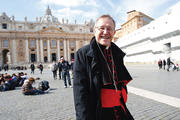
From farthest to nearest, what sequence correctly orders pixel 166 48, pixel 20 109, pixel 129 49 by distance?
pixel 129 49 → pixel 166 48 → pixel 20 109

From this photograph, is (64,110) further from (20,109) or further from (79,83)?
(79,83)

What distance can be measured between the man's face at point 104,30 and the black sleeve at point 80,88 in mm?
288

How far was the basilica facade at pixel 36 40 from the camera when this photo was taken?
51.9 metres

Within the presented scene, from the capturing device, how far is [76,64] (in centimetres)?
157

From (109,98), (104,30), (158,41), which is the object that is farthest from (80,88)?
(158,41)

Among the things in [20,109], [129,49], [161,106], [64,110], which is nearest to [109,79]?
[64,110]

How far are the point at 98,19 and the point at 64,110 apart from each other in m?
3.31

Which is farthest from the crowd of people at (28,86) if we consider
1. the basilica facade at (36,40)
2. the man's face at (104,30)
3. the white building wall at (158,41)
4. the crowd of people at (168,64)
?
the basilica facade at (36,40)

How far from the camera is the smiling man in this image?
4.84ft

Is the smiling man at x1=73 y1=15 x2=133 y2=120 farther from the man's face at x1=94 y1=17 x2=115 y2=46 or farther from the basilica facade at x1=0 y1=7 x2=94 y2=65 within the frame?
the basilica facade at x1=0 y1=7 x2=94 y2=65

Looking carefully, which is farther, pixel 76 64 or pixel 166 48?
pixel 166 48

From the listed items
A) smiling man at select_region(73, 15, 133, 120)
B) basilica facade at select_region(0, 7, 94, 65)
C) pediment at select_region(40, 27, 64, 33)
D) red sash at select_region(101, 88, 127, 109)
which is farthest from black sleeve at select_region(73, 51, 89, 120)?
pediment at select_region(40, 27, 64, 33)

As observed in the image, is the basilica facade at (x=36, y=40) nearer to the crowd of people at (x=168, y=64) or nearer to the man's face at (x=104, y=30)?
the crowd of people at (x=168, y=64)

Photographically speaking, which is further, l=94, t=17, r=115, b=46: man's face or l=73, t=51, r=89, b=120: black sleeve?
l=94, t=17, r=115, b=46: man's face
